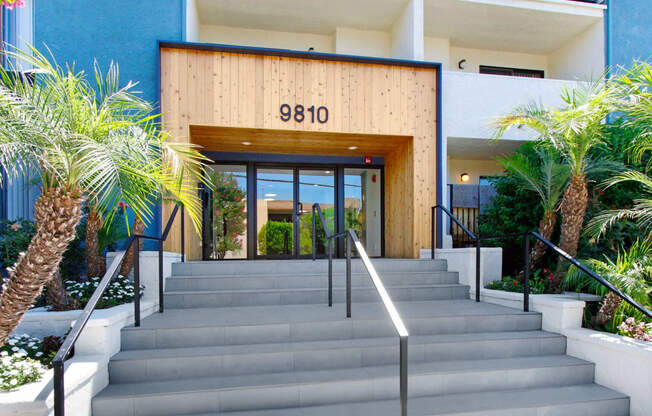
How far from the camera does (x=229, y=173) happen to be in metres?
8.51

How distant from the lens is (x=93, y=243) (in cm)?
475

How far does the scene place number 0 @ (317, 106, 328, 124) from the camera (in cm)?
671

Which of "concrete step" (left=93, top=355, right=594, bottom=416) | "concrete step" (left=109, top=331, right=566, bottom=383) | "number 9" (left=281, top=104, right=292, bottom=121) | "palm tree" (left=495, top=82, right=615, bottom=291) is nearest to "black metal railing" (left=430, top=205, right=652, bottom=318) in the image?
"palm tree" (left=495, top=82, right=615, bottom=291)

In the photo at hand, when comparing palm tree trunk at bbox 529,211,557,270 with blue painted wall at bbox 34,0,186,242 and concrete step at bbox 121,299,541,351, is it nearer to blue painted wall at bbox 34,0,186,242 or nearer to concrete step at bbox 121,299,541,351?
concrete step at bbox 121,299,541,351

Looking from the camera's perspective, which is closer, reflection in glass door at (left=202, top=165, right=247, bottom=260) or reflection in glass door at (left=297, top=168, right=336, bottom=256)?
reflection in glass door at (left=202, top=165, right=247, bottom=260)

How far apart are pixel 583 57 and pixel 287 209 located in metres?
7.43

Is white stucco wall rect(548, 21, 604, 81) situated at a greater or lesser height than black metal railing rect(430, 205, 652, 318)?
greater

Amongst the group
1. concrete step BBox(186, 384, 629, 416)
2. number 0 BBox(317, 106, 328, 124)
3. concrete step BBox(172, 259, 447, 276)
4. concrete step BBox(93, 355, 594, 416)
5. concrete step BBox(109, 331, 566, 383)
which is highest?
number 0 BBox(317, 106, 328, 124)

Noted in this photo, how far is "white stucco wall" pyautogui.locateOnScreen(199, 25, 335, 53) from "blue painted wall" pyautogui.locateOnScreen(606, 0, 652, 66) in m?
5.91

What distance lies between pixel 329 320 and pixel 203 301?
5.76ft

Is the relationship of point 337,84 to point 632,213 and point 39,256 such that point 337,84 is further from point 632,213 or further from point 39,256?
point 39,256

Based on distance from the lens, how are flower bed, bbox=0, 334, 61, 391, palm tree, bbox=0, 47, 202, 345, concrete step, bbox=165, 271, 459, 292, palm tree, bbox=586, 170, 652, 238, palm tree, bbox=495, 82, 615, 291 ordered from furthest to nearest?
concrete step, bbox=165, 271, 459, 292 < palm tree, bbox=495, 82, 615, 291 < palm tree, bbox=586, 170, 652, 238 < flower bed, bbox=0, 334, 61, 391 < palm tree, bbox=0, 47, 202, 345

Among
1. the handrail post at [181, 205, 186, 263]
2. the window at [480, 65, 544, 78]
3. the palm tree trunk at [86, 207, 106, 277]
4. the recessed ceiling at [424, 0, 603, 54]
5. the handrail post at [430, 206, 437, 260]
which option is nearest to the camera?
the palm tree trunk at [86, 207, 106, 277]

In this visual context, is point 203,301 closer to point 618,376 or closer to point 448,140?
point 618,376
